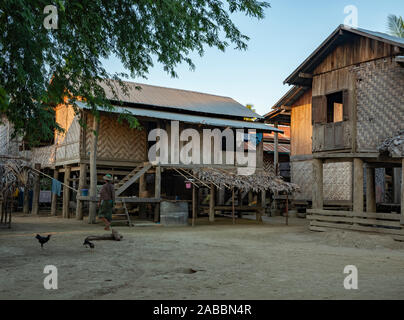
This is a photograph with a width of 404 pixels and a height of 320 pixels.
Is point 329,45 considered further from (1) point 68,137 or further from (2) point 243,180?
(1) point 68,137

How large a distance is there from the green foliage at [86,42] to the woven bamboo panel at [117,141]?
27.1 ft

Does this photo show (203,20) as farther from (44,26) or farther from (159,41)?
(44,26)

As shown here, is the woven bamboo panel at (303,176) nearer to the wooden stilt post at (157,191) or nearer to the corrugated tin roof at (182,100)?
the corrugated tin roof at (182,100)

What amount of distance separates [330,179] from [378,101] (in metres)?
7.24

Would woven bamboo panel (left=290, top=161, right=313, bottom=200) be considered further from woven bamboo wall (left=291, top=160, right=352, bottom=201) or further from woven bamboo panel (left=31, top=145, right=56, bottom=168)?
woven bamboo panel (left=31, top=145, right=56, bottom=168)

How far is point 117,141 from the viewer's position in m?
17.3

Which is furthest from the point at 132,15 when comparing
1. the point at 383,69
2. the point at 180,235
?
the point at 383,69

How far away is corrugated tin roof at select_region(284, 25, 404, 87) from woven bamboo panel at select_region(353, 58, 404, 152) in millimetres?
746

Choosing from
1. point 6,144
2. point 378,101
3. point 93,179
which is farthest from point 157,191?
point 6,144

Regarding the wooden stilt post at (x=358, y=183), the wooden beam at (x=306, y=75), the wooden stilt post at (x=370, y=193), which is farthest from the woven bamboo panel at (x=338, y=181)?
the wooden beam at (x=306, y=75)

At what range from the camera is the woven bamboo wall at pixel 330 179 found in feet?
59.3

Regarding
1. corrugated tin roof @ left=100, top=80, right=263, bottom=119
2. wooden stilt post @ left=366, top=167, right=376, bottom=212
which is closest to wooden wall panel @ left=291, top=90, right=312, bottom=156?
corrugated tin roof @ left=100, top=80, right=263, bottom=119

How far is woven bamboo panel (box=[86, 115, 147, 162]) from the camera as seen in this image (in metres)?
16.8
